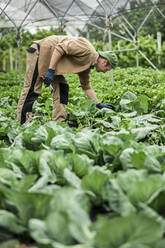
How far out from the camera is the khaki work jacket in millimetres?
4238

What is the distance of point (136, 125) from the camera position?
3404mm

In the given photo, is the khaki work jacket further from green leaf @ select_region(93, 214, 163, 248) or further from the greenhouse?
green leaf @ select_region(93, 214, 163, 248)

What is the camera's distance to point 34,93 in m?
4.78

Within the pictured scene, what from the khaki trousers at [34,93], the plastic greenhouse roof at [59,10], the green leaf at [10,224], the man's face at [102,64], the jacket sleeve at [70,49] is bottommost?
the green leaf at [10,224]

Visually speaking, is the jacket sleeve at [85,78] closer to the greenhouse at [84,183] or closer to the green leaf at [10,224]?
the greenhouse at [84,183]

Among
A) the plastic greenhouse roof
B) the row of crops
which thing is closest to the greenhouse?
the row of crops

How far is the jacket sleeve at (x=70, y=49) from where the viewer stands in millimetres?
4199

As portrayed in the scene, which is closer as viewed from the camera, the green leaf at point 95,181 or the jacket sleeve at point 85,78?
the green leaf at point 95,181

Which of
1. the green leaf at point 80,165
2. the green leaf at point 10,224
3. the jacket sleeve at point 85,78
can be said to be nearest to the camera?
the green leaf at point 10,224

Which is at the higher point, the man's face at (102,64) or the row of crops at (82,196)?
the man's face at (102,64)

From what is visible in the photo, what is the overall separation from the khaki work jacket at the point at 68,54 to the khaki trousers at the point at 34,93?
0.14 meters

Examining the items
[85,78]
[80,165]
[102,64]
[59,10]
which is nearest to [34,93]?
[85,78]

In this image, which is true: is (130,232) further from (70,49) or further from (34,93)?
(34,93)

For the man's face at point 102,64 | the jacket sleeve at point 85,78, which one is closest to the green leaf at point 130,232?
the man's face at point 102,64
